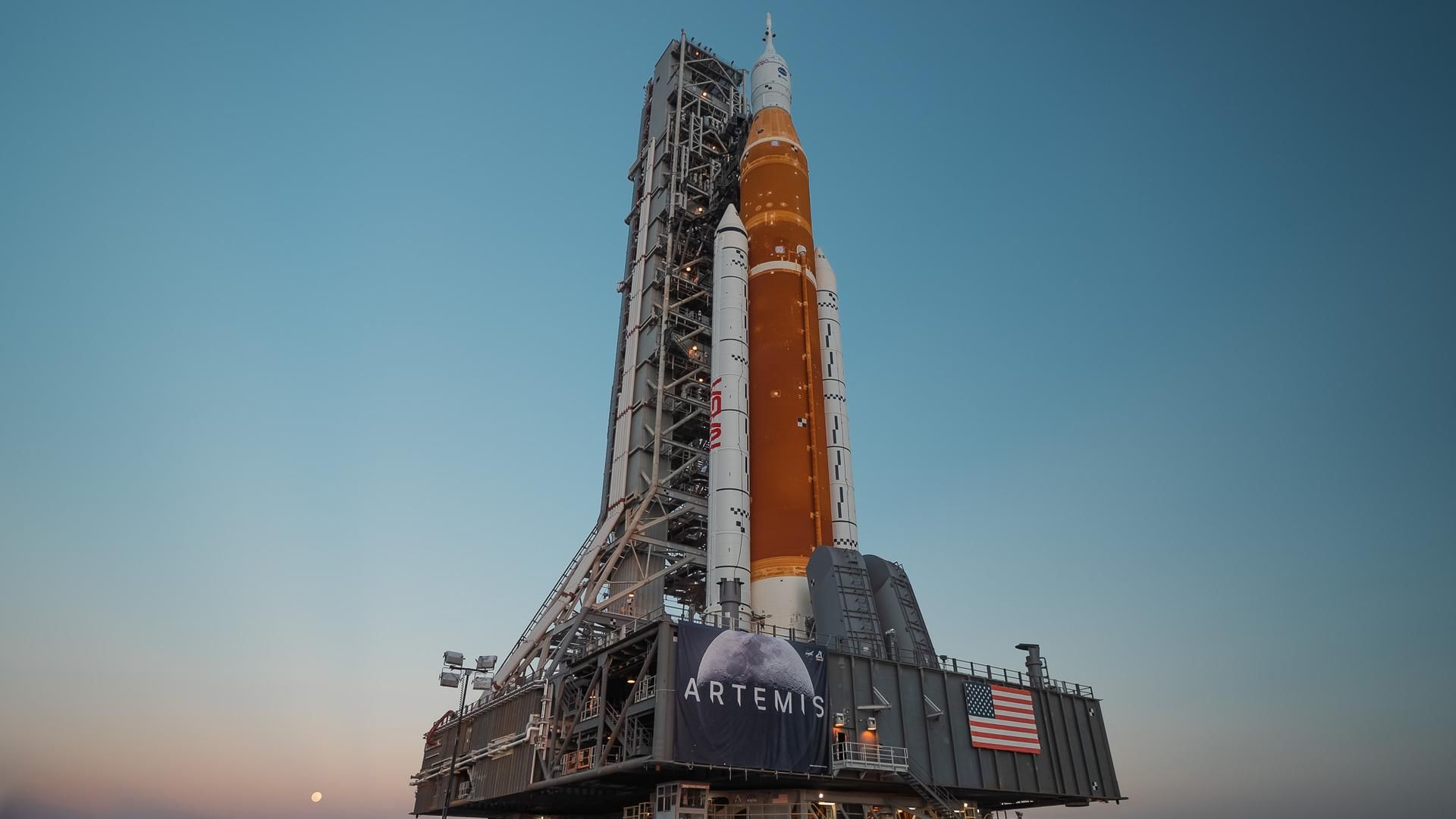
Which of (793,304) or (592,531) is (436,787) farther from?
(793,304)

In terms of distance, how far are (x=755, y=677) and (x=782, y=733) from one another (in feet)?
5.75

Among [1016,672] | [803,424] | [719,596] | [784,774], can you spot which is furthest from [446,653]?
[1016,672]

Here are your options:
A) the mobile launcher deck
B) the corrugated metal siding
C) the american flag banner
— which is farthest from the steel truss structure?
the american flag banner

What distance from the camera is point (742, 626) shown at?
3334 centimetres

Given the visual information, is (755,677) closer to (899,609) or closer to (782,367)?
(899,609)

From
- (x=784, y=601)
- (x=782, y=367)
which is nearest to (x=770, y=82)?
(x=782, y=367)

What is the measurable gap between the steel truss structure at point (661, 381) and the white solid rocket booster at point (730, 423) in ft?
18.8

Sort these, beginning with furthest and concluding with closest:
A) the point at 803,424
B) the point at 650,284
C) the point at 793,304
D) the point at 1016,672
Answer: the point at 650,284
the point at 793,304
the point at 803,424
the point at 1016,672

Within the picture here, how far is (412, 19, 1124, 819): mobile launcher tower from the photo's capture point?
27.2m

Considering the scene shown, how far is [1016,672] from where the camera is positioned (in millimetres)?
33438

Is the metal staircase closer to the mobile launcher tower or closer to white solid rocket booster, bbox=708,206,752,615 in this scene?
the mobile launcher tower

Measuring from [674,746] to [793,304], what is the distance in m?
21.6

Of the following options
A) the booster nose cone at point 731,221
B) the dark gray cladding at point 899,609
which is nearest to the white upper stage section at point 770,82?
the booster nose cone at point 731,221

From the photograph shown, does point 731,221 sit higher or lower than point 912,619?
higher
